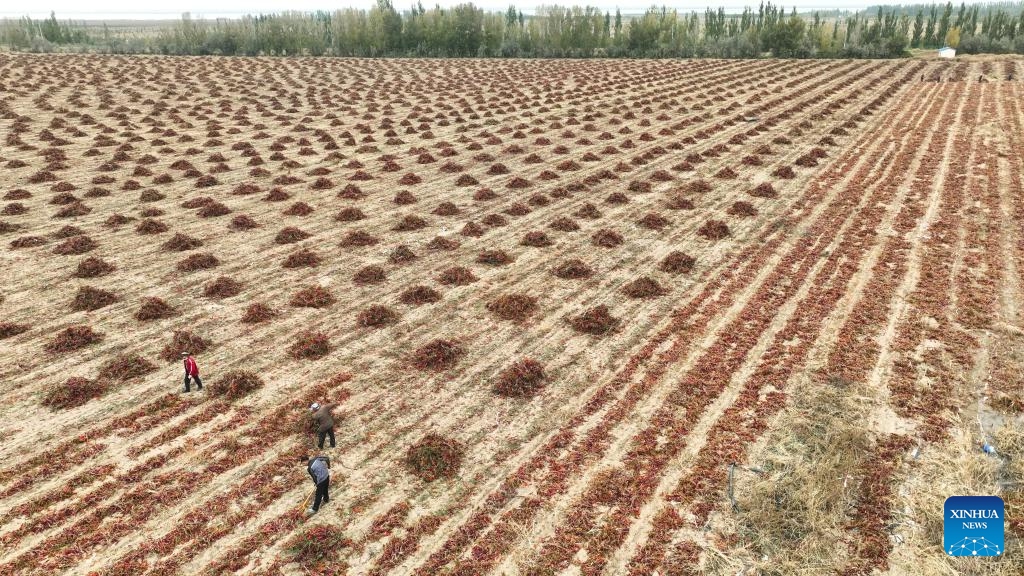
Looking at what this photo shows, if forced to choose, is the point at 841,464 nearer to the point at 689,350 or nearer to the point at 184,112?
the point at 689,350

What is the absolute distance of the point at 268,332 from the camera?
585 inches

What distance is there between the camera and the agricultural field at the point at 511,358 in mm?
9086

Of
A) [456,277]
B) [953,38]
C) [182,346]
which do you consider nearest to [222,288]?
[182,346]

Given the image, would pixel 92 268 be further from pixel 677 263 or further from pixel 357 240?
pixel 677 263

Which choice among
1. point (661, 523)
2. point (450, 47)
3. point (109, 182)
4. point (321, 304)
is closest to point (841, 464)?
point (661, 523)

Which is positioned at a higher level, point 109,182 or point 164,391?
point 109,182

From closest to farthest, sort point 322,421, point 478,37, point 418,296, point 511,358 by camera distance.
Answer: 1. point 322,421
2. point 511,358
3. point 418,296
4. point 478,37

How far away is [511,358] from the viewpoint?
13.9 metres

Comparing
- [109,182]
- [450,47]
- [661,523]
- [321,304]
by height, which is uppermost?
[450,47]

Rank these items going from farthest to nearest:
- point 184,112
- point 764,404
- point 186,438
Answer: point 184,112 → point 764,404 → point 186,438

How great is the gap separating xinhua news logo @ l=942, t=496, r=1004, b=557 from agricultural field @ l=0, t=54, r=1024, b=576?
36 centimetres

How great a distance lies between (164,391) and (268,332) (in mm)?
2956

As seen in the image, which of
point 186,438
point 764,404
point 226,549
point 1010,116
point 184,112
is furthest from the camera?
point 184,112

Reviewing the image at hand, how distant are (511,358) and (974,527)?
8893 mm
